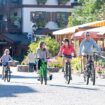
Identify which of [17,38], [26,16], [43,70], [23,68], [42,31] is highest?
[26,16]

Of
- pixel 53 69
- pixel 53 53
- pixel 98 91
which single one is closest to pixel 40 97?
pixel 98 91

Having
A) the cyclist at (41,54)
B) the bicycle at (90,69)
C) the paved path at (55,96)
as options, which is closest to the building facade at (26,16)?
the cyclist at (41,54)

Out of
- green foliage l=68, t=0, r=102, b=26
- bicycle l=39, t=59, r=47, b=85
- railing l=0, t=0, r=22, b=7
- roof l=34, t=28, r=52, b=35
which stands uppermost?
railing l=0, t=0, r=22, b=7

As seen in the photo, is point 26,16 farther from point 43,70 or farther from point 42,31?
point 43,70

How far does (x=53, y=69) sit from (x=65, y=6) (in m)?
34.8

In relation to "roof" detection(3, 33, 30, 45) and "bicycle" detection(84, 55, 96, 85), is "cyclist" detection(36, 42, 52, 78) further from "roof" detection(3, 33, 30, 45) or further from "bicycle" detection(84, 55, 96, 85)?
"roof" detection(3, 33, 30, 45)

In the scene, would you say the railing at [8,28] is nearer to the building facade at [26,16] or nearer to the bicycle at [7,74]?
the building facade at [26,16]

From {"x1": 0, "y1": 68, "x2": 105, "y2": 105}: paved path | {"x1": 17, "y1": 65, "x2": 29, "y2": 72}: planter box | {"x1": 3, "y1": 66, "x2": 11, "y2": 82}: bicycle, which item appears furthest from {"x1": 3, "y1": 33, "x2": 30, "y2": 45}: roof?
{"x1": 0, "y1": 68, "x2": 105, "y2": 105}: paved path

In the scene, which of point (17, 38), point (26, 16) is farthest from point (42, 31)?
point (17, 38)

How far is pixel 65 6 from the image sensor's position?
69.6 m

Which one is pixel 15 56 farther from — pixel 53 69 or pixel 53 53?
pixel 53 69

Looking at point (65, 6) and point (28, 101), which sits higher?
point (65, 6)

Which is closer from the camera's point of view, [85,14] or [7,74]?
[7,74]

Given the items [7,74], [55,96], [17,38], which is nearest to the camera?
[55,96]
